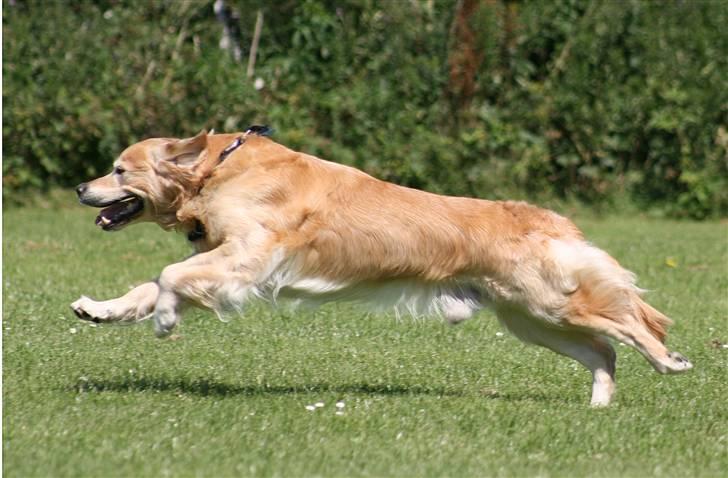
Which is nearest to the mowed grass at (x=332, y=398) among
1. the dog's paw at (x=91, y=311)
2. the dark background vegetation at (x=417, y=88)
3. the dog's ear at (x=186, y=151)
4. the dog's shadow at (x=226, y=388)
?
the dog's shadow at (x=226, y=388)

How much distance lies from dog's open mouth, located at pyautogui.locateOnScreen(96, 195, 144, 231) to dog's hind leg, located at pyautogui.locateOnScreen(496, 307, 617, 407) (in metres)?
2.04

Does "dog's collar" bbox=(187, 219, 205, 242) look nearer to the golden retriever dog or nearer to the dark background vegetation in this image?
the golden retriever dog

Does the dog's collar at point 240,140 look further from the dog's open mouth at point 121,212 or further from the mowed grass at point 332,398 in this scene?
the mowed grass at point 332,398

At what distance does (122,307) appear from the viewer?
259 inches

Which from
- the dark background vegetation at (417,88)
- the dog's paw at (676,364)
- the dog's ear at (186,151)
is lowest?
the dark background vegetation at (417,88)

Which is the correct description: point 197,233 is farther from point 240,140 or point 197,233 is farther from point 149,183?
point 240,140

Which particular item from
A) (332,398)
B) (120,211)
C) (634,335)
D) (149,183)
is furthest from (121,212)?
(634,335)

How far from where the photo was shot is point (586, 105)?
1697 centimetres

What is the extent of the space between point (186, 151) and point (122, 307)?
89 cm

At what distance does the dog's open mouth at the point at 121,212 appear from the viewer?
22.7 feet

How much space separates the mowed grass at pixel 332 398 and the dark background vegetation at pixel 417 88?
5.71 meters

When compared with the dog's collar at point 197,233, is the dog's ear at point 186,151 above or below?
above

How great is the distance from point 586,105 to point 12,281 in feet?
29.0

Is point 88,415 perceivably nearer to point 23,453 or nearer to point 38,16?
point 23,453
